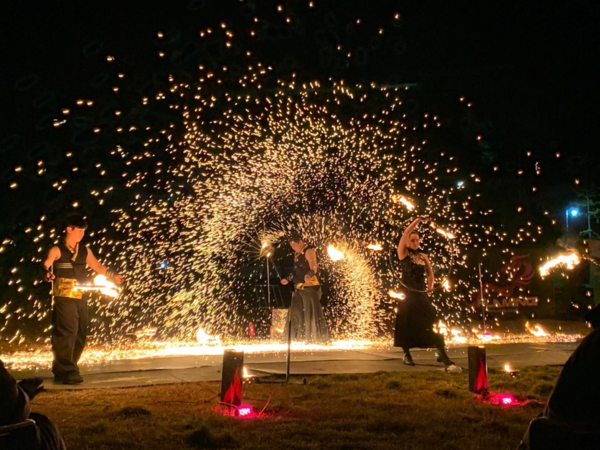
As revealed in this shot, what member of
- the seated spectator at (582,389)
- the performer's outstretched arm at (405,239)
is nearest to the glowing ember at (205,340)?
the performer's outstretched arm at (405,239)

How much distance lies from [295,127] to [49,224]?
551 centimetres

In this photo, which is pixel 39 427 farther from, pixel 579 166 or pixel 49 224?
pixel 579 166

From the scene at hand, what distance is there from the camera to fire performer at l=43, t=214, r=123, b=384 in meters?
7.45

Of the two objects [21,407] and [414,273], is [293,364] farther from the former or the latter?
[21,407]

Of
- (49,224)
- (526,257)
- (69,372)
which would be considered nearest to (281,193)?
(49,224)

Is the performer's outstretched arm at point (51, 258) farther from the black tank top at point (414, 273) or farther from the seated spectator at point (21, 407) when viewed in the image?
the seated spectator at point (21, 407)

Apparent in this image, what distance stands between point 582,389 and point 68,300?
6.25 meters

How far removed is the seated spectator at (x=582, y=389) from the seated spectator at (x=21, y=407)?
2.22 meters

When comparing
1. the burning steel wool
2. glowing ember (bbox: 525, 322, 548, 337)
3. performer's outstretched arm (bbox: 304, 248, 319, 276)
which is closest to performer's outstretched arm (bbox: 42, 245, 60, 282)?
the burning steel wool

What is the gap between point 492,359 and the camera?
10172 mm

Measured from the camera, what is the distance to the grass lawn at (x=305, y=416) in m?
5.09

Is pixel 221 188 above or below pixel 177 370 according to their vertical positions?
above

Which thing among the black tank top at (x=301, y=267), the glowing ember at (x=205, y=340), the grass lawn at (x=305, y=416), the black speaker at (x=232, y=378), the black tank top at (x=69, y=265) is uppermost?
the black tank top at (x=301, y=267)

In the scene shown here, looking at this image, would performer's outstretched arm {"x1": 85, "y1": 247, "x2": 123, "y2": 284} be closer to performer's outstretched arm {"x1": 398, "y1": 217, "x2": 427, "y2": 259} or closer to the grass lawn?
the grass lawn
